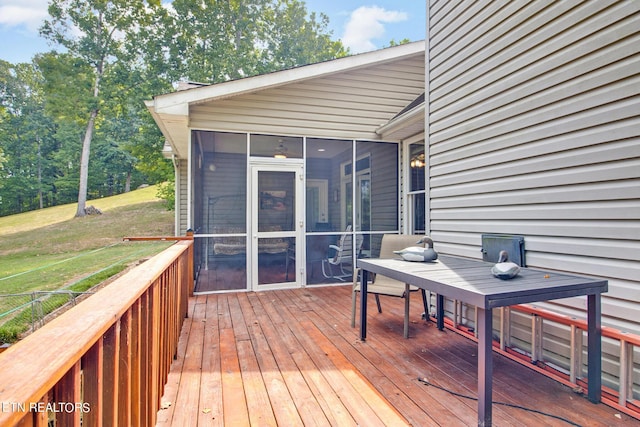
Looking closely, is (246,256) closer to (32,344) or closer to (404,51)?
(404,51)

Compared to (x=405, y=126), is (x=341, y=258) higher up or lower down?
lower down

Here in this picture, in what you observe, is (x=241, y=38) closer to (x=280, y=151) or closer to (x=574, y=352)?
(x=280, y=151)

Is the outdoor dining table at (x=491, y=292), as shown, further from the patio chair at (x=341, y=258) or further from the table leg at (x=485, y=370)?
the patio chair at (x=341, y=258)

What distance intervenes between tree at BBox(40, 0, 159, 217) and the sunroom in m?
13.9

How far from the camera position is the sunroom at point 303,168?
496 centimetres

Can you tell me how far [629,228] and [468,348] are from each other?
1539mm

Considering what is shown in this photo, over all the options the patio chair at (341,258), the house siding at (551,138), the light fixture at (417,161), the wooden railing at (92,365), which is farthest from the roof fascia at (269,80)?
the wooden railing at (92,365)

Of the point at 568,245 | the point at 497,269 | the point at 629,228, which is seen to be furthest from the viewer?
the point at 568,245

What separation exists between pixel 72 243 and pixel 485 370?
15.2 m

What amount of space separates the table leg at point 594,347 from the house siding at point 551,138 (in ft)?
0.44

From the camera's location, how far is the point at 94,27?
16.0 m

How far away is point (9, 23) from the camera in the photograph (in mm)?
Result: 18078

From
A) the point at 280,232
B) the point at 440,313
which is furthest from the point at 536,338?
the point at 280,232

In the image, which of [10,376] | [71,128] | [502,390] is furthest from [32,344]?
[71,128]
